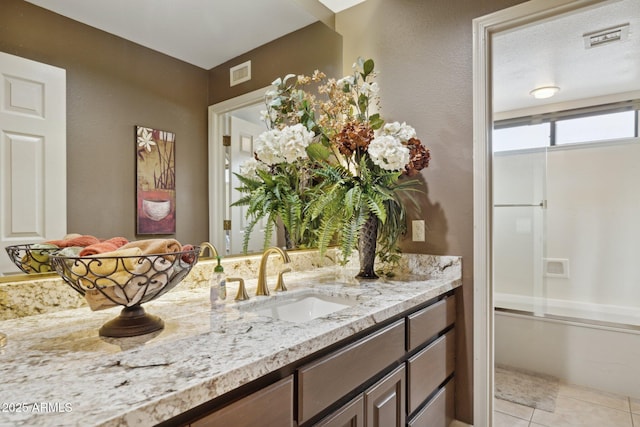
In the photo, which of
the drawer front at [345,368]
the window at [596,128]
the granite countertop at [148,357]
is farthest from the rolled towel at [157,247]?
the window at [596,128]

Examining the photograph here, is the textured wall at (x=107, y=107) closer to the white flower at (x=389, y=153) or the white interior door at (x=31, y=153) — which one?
the white interior door at (x=31, y=153)

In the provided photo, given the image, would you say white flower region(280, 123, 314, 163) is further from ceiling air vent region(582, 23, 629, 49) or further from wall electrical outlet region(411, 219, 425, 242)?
ceiling air vent region(582, 23, 629, 49)

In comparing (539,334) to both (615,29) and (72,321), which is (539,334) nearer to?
(615,29)

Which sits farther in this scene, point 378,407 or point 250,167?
point 250,167

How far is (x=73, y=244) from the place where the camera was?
1011 mm

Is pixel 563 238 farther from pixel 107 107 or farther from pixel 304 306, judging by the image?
pixel 107 107

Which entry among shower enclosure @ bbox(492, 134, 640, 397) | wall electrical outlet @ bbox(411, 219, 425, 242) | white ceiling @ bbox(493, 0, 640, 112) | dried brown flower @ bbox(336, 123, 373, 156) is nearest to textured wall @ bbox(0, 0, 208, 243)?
dried brown flower @ bbox(336, 123, 373, 156)

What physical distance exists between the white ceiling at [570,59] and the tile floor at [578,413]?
2028mm

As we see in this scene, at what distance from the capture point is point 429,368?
141 centimetres

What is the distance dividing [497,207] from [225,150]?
2573 mm

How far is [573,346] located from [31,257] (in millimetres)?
3068

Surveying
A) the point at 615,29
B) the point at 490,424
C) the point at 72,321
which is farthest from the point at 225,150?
the point at 615,29

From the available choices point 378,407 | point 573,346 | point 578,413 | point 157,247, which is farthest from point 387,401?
point 573,346

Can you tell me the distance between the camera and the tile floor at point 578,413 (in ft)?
6.40
